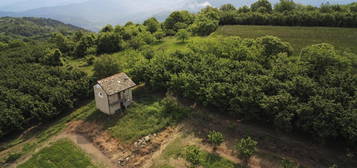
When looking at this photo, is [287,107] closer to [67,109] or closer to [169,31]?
[67,109]

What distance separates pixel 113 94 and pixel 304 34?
5048cm

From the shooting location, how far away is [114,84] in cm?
3119

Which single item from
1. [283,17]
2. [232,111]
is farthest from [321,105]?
[283,17]

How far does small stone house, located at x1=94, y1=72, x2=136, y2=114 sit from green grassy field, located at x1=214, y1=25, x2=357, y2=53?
35517mm

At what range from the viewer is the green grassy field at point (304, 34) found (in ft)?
168

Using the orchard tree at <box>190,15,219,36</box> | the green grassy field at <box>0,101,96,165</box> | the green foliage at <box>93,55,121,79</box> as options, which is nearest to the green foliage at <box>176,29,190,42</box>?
the orchard tree at <box>190,15,219,36</box>

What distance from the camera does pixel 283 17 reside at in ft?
227

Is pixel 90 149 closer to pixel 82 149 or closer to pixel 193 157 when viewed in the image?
pixel 82 149

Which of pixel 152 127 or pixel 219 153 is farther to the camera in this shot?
pixel 152 127

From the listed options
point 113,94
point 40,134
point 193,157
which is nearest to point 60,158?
point 40,134

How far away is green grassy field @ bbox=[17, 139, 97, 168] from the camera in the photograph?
2423 centimetres

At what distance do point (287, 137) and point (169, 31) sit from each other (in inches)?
2183

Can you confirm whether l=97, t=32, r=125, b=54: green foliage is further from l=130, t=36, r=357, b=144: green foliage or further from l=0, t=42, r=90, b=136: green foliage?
l=130, t=36, r=357, b=144: green foliage

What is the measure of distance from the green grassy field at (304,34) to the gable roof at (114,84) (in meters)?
35.3
